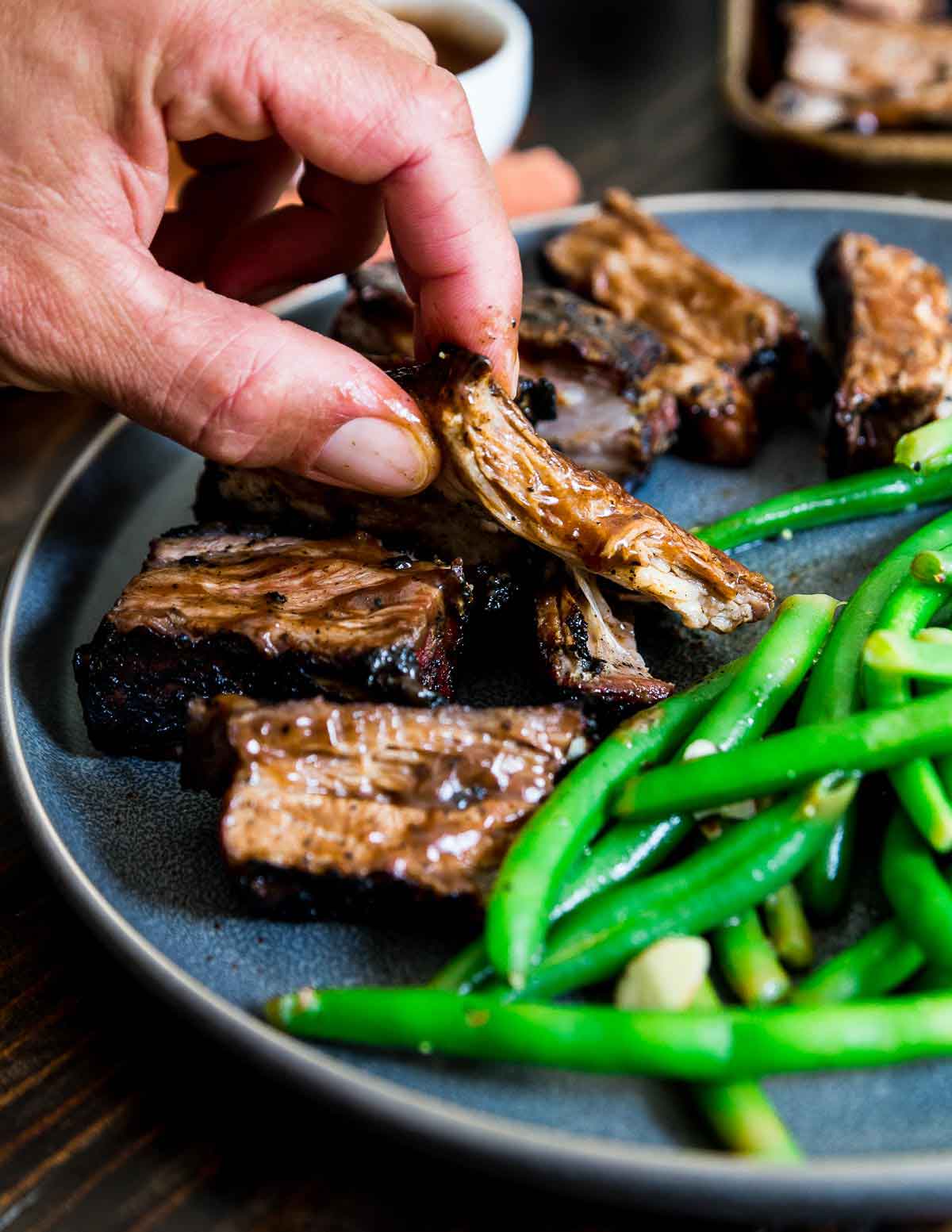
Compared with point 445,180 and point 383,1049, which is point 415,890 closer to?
point 383,1049

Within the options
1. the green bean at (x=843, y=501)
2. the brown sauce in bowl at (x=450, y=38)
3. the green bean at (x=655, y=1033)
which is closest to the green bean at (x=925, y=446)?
the green bean at (x=843, y=501)

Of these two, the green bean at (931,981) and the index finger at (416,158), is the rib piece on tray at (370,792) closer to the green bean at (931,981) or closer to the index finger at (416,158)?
the green bean at (931,981)

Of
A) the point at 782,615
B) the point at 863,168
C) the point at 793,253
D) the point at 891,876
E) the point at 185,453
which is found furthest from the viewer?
the point at 863,168

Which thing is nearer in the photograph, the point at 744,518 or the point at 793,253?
the point at 744,518

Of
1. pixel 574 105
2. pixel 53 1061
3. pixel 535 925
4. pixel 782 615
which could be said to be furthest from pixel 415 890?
pixel 574 105

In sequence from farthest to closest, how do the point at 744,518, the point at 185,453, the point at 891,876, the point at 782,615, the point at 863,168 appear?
1. the point at 863,168
2. the point at 185,453
3. the point at 744,518
4. the point at 782,615
5. the point at 891,876

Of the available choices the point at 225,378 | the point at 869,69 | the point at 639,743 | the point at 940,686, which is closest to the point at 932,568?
the point at 940,686

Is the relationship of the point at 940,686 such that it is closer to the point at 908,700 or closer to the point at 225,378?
the point at 908,700
